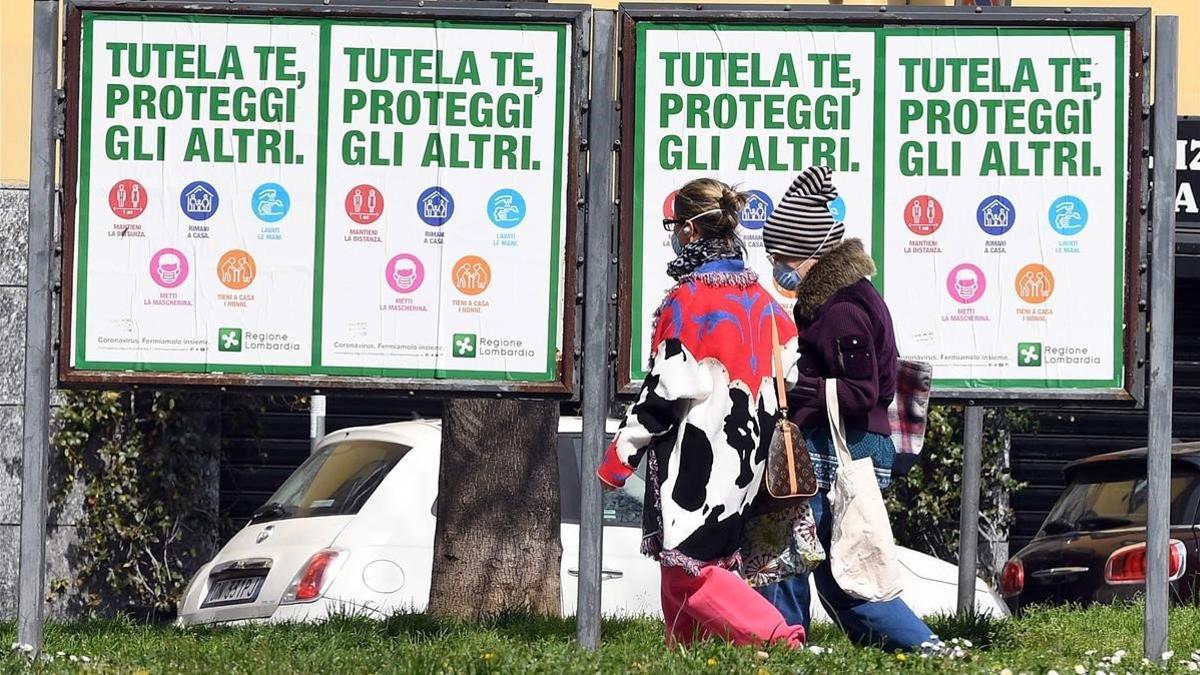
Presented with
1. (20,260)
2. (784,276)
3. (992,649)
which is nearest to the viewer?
(784,276)

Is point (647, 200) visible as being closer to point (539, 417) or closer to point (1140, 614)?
point (539, 417)

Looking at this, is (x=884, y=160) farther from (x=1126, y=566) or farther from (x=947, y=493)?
(x=947, y=493)

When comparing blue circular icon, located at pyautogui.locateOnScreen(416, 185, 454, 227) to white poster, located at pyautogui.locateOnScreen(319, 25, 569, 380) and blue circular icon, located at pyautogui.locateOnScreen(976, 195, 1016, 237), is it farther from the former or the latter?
blue circular icon, located at pyautogui.locateOnScreen(976, 195, 1016, 237)

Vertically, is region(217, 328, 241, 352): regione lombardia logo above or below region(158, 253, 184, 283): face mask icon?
below

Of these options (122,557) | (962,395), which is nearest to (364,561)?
(962,395)

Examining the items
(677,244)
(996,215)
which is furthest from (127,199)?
(996,215)

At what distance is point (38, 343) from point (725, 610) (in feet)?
8.85

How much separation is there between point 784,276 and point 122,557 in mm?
8786

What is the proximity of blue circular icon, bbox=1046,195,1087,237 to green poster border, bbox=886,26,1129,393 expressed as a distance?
4.8 inches

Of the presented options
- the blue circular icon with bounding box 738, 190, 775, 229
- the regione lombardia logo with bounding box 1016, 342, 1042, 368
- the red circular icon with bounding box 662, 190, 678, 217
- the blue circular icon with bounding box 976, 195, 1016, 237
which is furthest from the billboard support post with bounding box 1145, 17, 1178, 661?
the red circular icon with bounding box 662, 190, 678, 217

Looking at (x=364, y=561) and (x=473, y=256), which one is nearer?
(x=473, y=256)

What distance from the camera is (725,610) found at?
6.67 meters

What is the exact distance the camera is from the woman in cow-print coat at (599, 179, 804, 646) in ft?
21.8

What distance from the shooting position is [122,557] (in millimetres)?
14852
